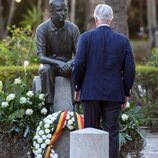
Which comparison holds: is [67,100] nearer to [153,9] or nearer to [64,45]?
[64,45]

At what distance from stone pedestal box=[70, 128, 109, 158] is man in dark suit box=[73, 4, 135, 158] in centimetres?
152

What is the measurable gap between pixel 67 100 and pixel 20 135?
1029 millimetres

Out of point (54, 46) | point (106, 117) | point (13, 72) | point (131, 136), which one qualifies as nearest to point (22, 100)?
point (54, 46)

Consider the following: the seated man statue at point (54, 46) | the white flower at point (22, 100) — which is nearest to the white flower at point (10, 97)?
the white flower at point (22, 100)

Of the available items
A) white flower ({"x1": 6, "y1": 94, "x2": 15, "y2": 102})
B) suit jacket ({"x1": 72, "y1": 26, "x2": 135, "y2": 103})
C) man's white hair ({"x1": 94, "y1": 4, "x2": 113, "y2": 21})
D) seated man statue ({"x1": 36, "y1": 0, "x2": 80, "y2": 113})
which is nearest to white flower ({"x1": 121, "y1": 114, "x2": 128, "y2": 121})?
seated man statue ({"x1": 36, "y1": 0, "x2": 80, "y2": 113})

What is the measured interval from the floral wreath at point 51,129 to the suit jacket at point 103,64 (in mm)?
1286

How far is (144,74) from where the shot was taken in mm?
15625

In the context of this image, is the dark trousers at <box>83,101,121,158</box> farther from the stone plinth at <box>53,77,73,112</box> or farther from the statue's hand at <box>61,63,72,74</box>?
the stone plinth at <box>53,77,73,112</box>

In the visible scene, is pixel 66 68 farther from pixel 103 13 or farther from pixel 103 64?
pixel 103 13

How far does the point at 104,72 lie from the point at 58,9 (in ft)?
7.13

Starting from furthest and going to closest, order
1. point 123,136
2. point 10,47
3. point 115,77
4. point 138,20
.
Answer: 1. point 138,20
2. point 10,47
3. point 123,136
4. point 115,77

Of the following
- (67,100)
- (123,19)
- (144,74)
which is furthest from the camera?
(123,19)

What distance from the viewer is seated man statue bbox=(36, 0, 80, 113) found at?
1085cm

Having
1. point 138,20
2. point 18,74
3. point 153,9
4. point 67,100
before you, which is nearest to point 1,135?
point 67,100
